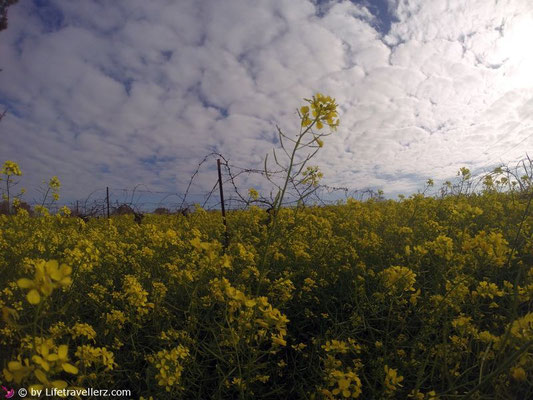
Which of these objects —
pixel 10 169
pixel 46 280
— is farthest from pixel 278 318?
pixel 10 169

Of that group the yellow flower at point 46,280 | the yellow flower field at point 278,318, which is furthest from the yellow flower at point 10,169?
the yellow flower at point 46,280

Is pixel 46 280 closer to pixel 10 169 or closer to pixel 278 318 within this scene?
pixel 278 318

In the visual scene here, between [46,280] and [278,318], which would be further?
[278,318]

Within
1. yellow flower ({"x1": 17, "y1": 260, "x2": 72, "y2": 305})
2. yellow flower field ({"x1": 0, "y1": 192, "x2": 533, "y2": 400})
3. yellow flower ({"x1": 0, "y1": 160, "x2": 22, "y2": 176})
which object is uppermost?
yellow flower ({"x1": 0, "y1": 160, "x2": 22, "y2": 176})

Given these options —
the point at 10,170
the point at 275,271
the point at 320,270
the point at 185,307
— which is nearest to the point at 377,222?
the point at 320,270

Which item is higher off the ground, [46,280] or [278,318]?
[46,280]

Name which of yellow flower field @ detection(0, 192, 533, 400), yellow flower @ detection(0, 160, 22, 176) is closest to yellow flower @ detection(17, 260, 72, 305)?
yellow flower field @ detection(0, 192, 533, 400)

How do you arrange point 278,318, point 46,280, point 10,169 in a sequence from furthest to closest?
point 10,169 < point 278,318 < point 46,280

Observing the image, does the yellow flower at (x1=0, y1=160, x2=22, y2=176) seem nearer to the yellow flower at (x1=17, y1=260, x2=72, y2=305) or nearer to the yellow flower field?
the yellow flower field

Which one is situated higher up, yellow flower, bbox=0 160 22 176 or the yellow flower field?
yellow flower, bbox=0 160 22 176

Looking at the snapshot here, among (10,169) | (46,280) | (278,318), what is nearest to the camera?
(46,280)

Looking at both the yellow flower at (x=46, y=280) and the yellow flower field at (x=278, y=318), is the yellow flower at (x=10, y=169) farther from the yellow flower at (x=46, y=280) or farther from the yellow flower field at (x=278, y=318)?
the yellow flower at (x=46, y=280)

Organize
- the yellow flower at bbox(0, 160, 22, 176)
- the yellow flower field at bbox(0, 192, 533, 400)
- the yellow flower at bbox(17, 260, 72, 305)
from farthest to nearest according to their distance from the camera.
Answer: the yellow flower at bbox(0, 160, 22, 176), the yellow flower field at bbox(0, 192, 533, 400), the yellow flower at bbox(17, 260, 72, 305)

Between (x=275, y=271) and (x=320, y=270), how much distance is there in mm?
507
